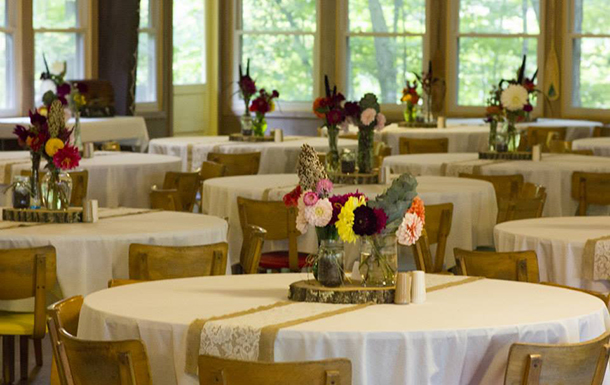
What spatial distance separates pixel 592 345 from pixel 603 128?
1119 cm

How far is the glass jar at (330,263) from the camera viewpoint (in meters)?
3.92

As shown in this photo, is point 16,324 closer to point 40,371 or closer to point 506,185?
point 40,371

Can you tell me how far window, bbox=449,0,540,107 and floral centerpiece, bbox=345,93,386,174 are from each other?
798 centimetres

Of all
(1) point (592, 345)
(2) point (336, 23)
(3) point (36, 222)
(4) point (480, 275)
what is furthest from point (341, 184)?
(2) point (336, 23)

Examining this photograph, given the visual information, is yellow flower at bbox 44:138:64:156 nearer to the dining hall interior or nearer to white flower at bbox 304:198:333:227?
A: the dining hall interior

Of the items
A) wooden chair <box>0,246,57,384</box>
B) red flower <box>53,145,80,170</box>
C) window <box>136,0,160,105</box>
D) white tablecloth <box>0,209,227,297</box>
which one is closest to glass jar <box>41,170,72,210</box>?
red flower <box>53,145,80,170</box>

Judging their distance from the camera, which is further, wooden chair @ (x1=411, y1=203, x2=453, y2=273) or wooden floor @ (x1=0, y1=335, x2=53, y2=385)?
wooden chair @ (x1=411, y1=203, x2=453, y2=273)

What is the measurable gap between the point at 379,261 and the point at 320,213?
276 mm

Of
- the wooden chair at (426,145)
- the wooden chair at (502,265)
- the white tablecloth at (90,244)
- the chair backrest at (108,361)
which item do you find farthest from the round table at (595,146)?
the chair backrest at (108,361)

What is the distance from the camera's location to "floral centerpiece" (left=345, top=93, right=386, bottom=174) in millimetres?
7297

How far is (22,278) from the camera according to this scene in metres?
4.95

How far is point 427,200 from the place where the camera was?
274 inches

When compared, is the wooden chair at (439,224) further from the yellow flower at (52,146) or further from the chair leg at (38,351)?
the chair leg at (38,351)

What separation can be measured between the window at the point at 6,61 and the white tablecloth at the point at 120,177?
12.3 ft
